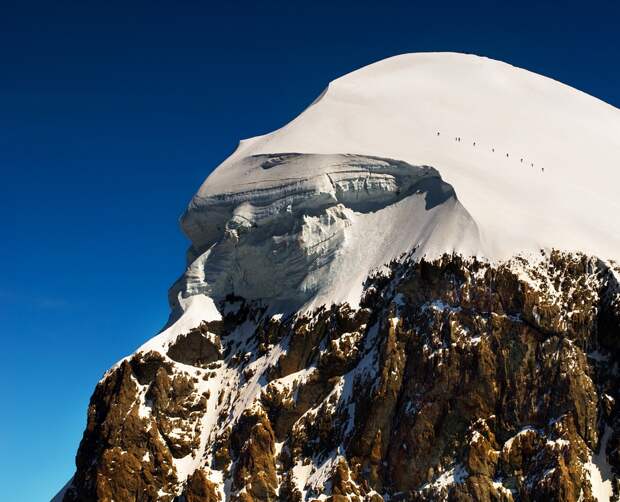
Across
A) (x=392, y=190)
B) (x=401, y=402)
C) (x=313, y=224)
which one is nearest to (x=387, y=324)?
(x=401, y=402)

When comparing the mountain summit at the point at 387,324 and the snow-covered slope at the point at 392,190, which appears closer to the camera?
the mountain summit at the point at 387,324

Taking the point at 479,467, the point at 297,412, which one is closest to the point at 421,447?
the point at 479,467

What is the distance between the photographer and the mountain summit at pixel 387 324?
198ft

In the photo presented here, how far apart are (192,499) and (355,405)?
13.8m

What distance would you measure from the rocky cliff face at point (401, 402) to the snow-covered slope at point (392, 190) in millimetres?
3416

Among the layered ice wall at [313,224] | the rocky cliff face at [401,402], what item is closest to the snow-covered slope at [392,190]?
the layered ice wall at [313,224]

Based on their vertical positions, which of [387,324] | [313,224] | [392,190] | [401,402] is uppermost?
[392,190]

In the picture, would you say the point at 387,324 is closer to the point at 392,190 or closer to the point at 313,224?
the point at 313,224

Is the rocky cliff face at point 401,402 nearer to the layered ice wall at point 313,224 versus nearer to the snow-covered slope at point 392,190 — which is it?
the layered ice wall at point 313,224

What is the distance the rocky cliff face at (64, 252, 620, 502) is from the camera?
58.9 meters

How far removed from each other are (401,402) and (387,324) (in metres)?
5.90

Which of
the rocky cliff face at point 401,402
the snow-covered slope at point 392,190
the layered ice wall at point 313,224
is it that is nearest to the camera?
the rocky cliff face at point 401,402

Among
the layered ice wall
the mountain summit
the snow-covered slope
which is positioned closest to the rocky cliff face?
the mountain summit

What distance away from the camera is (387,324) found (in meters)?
66.7
